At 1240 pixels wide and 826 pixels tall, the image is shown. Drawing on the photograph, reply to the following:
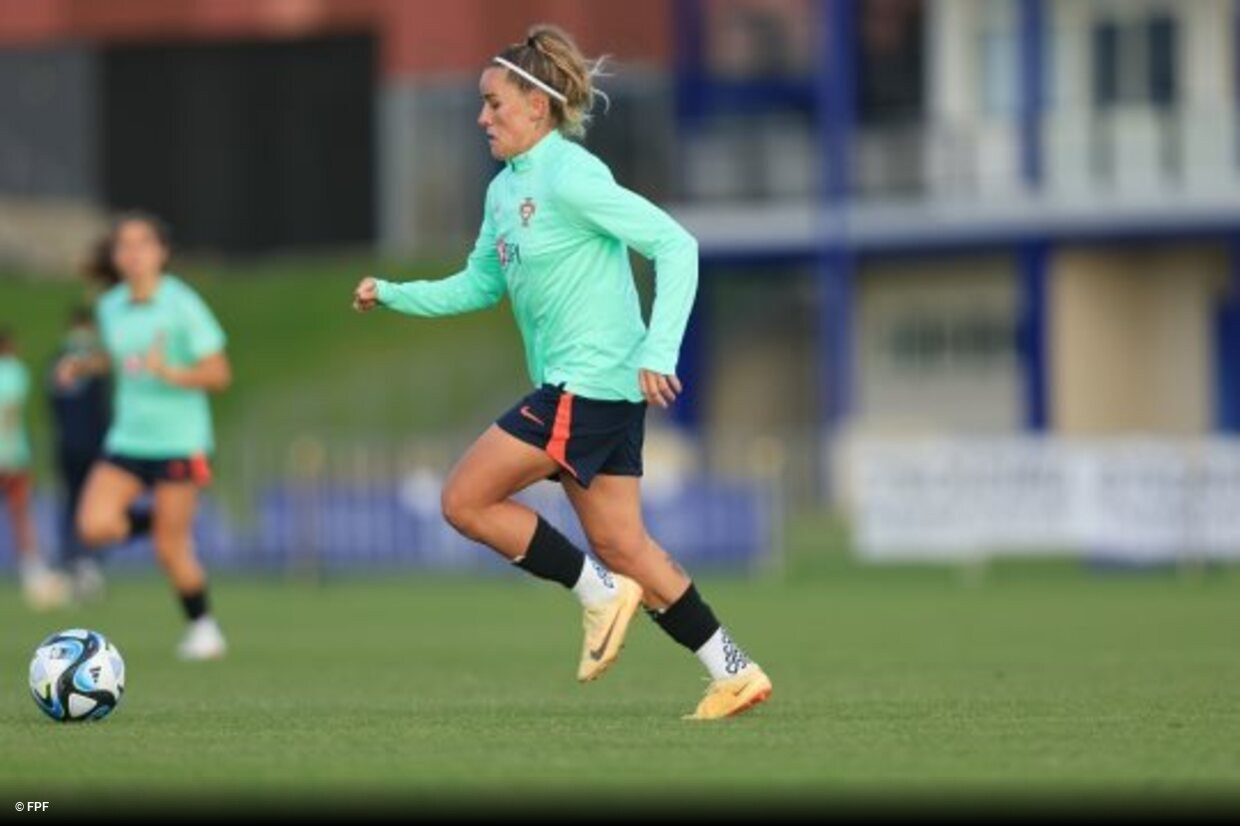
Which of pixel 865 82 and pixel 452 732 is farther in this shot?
pixel 865 82

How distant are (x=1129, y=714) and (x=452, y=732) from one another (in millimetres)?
2524

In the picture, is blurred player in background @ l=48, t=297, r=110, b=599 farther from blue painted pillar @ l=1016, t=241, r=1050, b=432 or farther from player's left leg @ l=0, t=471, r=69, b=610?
blue painted pillar @ l=1016, t=241, r=1050, b=432

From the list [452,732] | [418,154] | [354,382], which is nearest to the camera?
[452,732]

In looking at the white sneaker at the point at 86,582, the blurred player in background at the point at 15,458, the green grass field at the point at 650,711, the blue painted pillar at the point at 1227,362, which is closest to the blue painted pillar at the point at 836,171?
the blue painted pillar at the point at 1227,362

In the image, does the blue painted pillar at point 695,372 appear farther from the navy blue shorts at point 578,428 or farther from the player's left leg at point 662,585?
the navy blue shorts at point 578,428

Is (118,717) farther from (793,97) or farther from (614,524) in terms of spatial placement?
(793,97)

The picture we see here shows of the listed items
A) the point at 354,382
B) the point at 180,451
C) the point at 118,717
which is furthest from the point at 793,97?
the point at 118,717

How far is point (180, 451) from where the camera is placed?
17.8 metres

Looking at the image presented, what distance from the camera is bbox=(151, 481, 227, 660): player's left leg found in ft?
57.6

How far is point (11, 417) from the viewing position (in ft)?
90.3

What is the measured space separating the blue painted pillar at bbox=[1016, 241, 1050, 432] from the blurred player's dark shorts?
3126cm

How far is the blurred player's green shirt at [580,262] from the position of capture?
1170 centimetres

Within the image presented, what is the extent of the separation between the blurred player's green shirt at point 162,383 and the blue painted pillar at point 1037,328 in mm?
31089

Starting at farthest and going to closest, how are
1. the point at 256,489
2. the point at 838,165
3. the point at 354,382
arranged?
the point at 838,165 < the point at 354,382 < the point at 256,489
